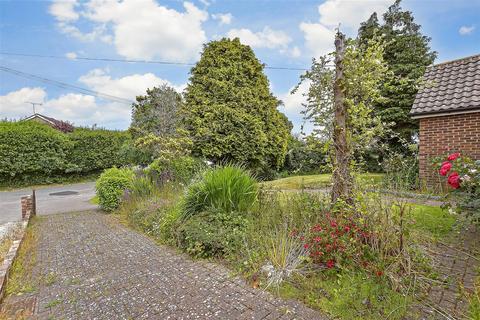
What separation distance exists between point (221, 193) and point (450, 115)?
6.69 m

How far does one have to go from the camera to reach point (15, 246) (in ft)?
14.6

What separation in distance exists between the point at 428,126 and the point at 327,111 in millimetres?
5443

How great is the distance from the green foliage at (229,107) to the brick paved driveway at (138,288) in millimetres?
7215

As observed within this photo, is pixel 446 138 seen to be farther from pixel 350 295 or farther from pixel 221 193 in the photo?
pixel 350 295

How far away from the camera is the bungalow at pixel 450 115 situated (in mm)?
6895

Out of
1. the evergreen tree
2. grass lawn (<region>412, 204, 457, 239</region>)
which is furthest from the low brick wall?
the evergreen tree

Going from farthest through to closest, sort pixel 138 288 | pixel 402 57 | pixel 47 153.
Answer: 1. pixel 47 153
2. pixel 402 57
3. pixel 138 288

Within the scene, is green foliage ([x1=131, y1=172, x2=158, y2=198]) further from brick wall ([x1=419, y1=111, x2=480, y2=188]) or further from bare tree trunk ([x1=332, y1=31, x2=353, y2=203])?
brick wall ([x1=419, y1=111, x2=480, y2=188])

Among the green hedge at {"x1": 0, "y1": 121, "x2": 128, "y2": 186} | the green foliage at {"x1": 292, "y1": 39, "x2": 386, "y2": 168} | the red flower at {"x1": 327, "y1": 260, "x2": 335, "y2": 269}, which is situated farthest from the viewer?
the green hedge at {"x1": 0, "y1": 121, "x2": 128, "y2": 186}

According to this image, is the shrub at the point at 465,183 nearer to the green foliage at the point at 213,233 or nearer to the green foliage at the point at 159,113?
the green foliage at the point at 213,233

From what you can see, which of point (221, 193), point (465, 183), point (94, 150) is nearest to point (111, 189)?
point (221, 193)

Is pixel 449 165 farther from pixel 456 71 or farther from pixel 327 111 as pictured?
pixel 456 71

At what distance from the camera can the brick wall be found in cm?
688

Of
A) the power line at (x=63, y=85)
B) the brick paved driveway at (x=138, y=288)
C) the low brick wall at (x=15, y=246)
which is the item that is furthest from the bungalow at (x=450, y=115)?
A: the power line at (x=63, y=85)
